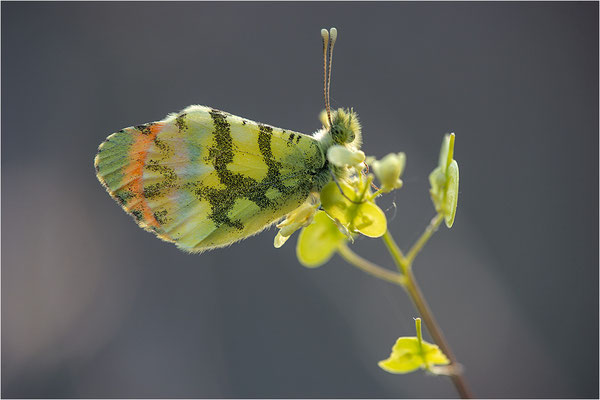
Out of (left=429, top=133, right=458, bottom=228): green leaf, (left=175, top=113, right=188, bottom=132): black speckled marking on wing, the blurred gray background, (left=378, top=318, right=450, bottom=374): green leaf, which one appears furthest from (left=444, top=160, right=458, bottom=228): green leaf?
the blurred gray background

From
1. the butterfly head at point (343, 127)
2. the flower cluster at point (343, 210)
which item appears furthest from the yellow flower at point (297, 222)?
the butterfly head at point (343, 127)

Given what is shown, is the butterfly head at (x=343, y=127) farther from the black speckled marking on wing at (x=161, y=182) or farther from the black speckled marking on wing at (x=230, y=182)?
the black speckled marking on wing at (x=161, y=182)

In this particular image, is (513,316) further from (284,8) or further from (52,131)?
(52,131)

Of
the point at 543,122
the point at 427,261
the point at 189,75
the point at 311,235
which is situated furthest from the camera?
the point at 189,75

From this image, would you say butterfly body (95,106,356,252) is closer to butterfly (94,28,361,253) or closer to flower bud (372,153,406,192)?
butterfly (94,28,361,253)

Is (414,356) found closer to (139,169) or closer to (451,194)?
(451,194)

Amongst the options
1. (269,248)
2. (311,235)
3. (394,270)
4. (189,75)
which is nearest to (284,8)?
(189,75)

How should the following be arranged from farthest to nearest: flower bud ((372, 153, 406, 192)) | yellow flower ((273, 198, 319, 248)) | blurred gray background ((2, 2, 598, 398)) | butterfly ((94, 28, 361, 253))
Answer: blurred gray background ((2, 2, 598, 398)) → butterfly ((94, 28, 361, 253)) → yellow flower ((273, 198, 319, 248)) → flower bud ((372, 153, 406, 192))
